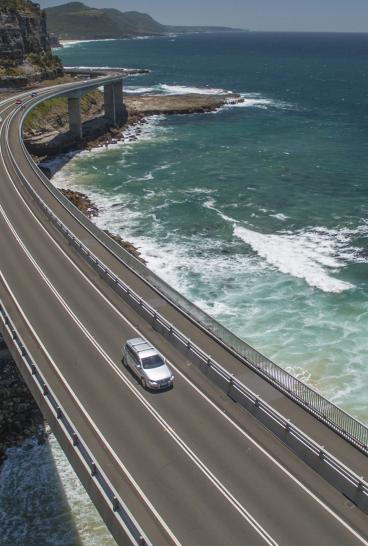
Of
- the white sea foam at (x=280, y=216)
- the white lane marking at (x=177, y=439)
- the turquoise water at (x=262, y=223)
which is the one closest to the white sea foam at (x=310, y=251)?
the turquoise water at (x=262, y=223)

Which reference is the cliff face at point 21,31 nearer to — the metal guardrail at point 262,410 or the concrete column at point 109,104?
the concrete column at point 109,104

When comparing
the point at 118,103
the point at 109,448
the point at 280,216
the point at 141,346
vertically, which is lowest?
the point at 280,216

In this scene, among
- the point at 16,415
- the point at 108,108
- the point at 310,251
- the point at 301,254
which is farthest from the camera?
the point at 108,108

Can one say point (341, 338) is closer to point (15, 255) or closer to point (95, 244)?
point (95, 244)

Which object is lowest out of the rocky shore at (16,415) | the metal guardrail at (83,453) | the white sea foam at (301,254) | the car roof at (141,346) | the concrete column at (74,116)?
the rocky shore at (16,415)

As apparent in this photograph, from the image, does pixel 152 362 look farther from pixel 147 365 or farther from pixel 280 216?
pixel 280 216

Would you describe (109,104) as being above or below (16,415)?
above

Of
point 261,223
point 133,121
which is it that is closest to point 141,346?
point 261,223
